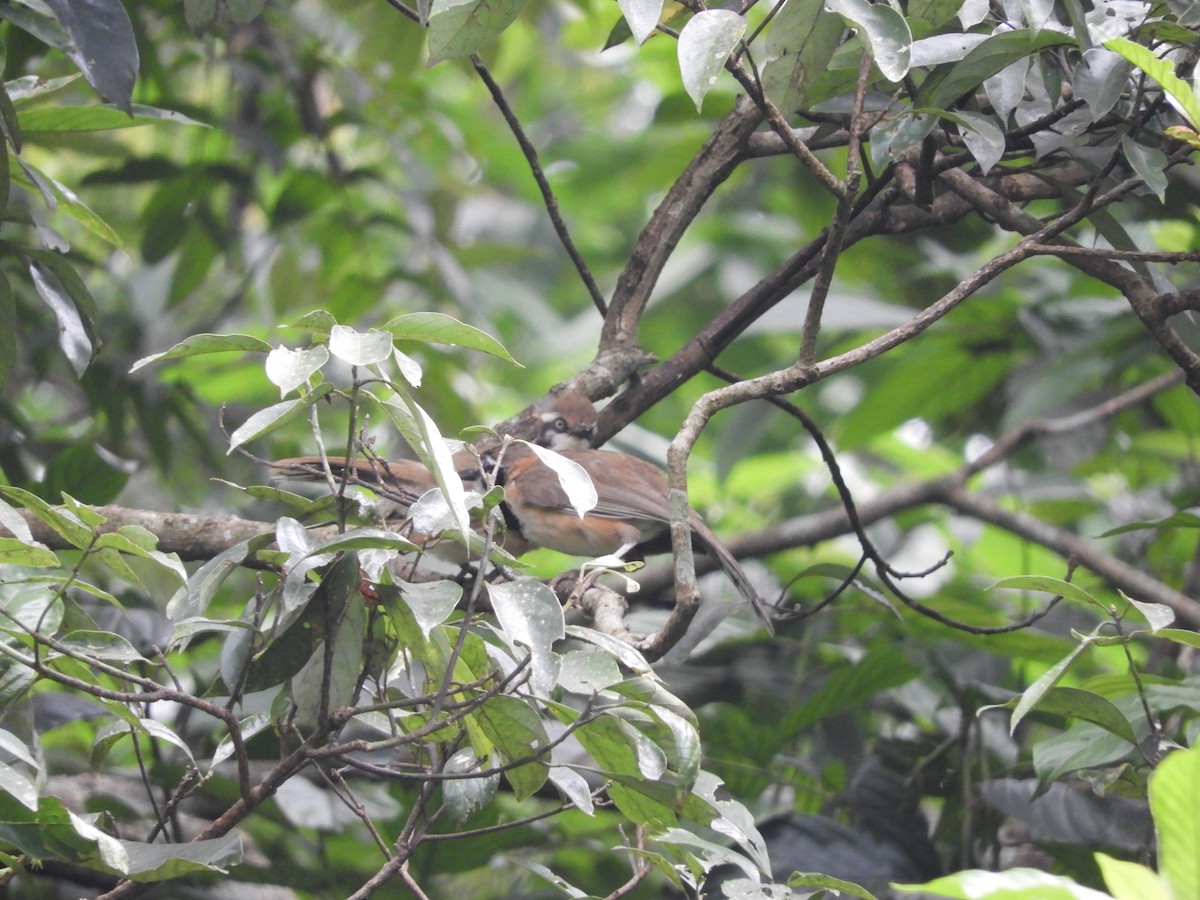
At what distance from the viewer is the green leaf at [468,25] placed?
171 centimetres

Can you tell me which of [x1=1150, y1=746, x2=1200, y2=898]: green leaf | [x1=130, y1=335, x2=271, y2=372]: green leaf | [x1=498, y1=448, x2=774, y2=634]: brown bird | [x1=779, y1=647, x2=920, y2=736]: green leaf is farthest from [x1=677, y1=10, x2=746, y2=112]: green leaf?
[x1=498, y1=448, x2=774, y2=634]: brown bird

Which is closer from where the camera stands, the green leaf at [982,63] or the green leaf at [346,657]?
the green leaf at [346,657]

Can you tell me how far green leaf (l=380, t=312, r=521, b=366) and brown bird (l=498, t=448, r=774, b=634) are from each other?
2.05m

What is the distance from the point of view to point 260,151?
14.1ft

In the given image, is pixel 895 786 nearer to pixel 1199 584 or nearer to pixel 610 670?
pixel 1199 584

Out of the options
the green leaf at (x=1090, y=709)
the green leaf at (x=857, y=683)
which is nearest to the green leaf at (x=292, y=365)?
the green leaf at (x=1090, y=709)

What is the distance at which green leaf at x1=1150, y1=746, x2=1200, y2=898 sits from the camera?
890mm

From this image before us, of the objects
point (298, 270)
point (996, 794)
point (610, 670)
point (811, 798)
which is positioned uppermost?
point (298, 270)

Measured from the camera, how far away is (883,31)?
160 cm

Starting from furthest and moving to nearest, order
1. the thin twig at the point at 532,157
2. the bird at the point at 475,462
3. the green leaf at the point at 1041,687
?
the bird at the point at 475,462 → the thin twig at the point at 532,157 → the green leaf at the point at 1041,687

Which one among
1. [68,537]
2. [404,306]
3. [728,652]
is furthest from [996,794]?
[404,306]

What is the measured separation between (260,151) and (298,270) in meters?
0.60

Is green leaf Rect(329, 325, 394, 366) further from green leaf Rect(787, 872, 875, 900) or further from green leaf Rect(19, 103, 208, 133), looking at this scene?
green leaf Rect(19, 103, 208, 133)

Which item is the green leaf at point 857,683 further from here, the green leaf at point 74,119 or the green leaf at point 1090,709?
the green leaf at point 74,119
